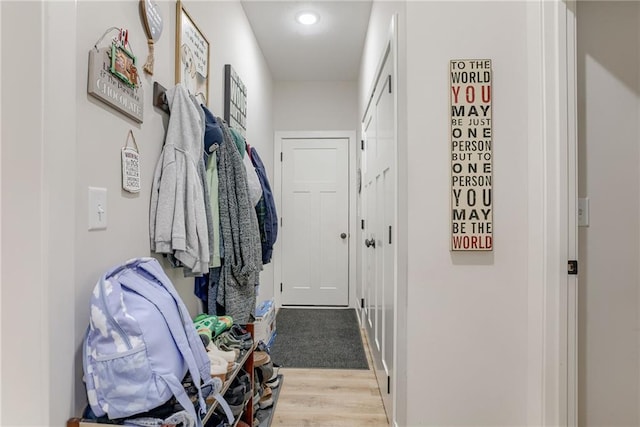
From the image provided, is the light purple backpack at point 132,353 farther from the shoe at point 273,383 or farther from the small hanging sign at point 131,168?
the shoe at point 273,383

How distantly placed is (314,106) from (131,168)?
2.97 meters

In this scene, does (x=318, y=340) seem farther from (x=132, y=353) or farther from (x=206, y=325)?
(x=132, y=353)

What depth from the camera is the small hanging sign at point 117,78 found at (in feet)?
3.09

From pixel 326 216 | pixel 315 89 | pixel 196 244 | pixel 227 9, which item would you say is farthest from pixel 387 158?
pixel 315 89

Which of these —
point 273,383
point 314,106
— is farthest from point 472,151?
point 314,106

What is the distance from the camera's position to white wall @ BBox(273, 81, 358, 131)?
12.4 ft

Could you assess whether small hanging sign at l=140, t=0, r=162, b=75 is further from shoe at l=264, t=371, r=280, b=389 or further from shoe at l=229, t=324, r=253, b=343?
shoe at l=264, t=371, r=280, b=389

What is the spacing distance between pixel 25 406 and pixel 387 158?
1.65 m

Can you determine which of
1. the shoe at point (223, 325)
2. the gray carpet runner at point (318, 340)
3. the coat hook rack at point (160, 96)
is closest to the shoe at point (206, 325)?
the shoe at point (223, 325)

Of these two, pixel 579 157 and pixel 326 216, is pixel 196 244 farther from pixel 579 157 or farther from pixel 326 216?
pixel 326 216

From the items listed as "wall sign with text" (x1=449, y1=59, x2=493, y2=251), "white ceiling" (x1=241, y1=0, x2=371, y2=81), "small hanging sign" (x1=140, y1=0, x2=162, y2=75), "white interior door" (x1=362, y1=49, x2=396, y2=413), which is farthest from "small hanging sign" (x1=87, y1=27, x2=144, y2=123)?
"white ceiling" (x1=241, y1=0, x2=371, y2=81)

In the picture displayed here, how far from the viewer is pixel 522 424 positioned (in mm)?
1312

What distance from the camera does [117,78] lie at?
1.03m

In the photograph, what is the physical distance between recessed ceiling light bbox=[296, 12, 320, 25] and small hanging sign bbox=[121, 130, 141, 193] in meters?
2.01
